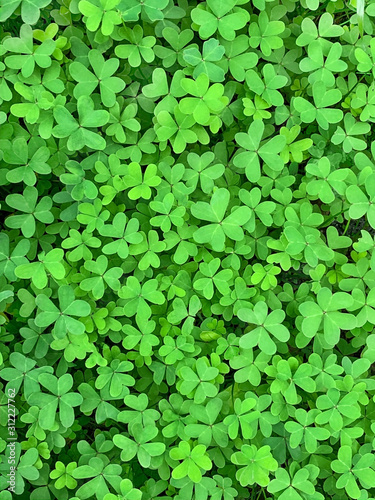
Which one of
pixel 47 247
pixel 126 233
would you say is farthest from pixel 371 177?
pixel 47 247

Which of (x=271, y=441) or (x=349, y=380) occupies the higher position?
(x=349, y=380)

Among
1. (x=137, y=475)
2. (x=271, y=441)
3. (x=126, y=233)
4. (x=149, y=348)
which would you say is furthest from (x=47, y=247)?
(x=271, y=441)

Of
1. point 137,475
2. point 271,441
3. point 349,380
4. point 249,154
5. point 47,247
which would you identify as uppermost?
point 249,154

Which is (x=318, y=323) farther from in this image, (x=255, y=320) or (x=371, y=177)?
(x=371, y=177)

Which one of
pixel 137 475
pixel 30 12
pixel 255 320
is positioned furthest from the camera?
pixel 137 475

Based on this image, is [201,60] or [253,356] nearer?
[201,60]

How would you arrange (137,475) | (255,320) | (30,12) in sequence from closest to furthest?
(30,12) < (255,320) < (137,475)
